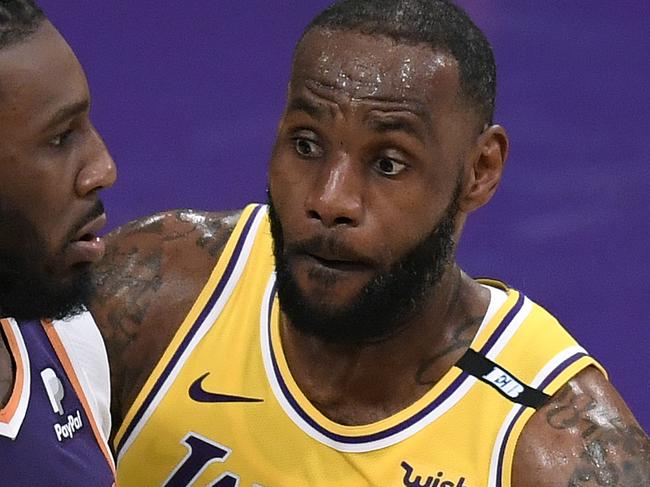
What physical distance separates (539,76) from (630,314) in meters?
0.98

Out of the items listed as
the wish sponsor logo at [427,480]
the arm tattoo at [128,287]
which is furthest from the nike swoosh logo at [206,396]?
the wish sponsor logo at [427,480]

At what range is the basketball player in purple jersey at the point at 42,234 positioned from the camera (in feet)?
5.96

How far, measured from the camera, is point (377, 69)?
6.90ft

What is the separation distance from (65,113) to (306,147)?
1.31ft

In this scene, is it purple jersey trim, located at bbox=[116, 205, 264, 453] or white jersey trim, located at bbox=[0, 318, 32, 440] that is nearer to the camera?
white jersey trim, located at bbox=[0, 318, 32, 440]

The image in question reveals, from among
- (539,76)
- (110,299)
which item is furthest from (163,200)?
(110,299)

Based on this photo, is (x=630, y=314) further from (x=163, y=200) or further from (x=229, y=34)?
(x=229, y=34)

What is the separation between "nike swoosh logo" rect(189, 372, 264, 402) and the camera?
7.47 feet

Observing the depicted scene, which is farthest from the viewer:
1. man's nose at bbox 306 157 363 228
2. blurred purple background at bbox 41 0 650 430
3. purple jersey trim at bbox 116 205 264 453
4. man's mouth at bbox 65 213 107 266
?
blurred purple background at bbox 41 0 650 430

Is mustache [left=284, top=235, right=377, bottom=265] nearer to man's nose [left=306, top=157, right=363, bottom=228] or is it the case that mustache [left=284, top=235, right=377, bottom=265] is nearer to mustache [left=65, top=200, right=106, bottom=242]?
man's nose [left=306, top=157, right=363, bottom=228]

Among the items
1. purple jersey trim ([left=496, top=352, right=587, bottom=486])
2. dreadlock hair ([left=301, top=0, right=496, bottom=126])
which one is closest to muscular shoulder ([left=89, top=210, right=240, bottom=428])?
dreadlock hair ([left=301, top=0, right=496, bottom=126])

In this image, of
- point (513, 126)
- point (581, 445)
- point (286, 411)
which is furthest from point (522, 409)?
point (513, 126)

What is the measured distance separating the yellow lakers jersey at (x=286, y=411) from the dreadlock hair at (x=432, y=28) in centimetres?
32

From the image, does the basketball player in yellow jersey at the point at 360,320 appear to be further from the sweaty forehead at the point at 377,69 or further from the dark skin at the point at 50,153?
the dark skin at the point at 50,153
